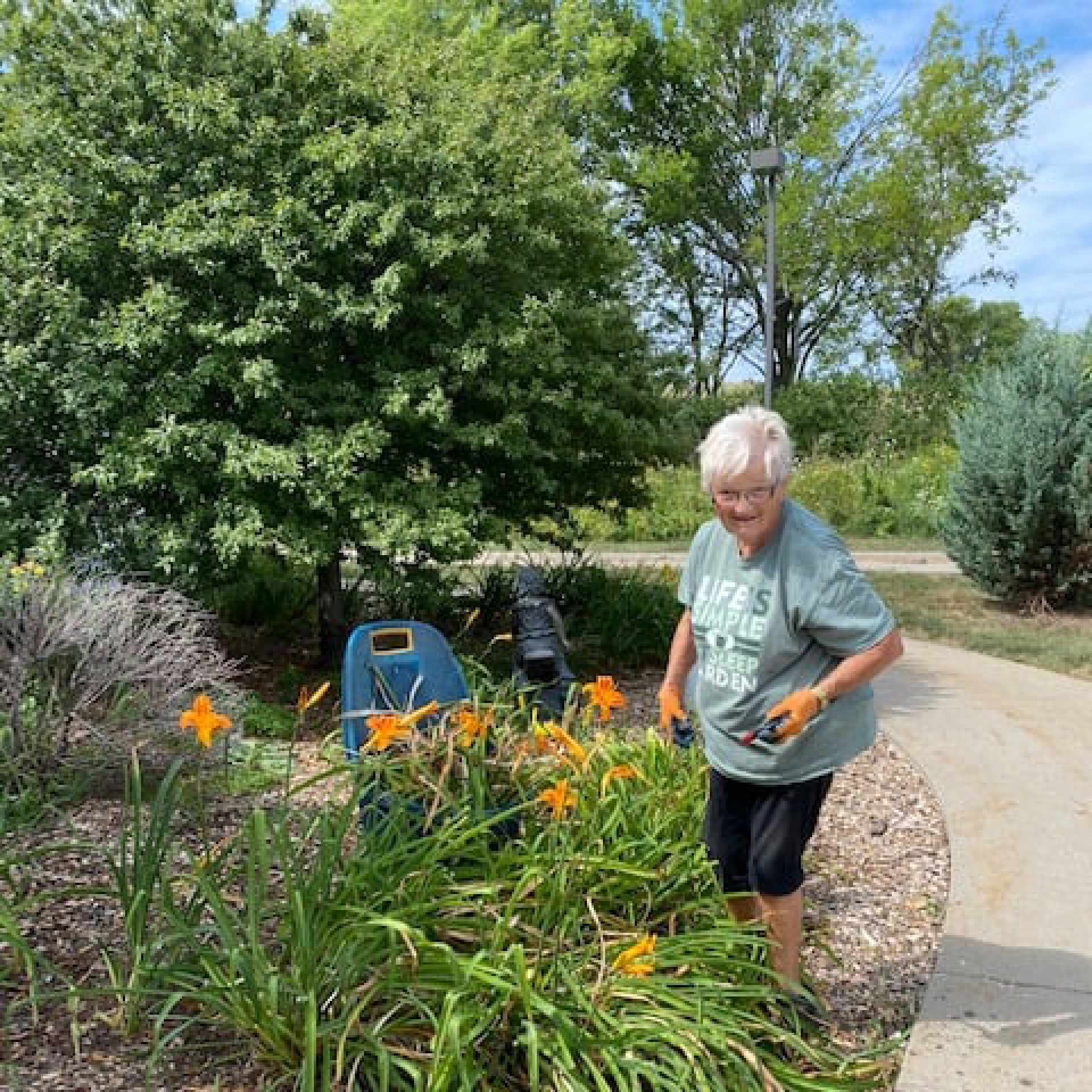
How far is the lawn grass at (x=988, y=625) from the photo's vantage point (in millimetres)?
7496

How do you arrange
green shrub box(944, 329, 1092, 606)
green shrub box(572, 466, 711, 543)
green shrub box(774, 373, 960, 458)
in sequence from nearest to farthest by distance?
green shrub box(944, 329, 1092, 606) < green shrub box(572, 466, 711, 543) < green shrub box(774, 373, 960, 458)

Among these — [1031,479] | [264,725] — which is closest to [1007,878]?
[264,725]

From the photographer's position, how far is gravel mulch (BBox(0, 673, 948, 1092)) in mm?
2203

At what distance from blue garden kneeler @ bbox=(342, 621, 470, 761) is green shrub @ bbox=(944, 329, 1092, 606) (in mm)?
6767

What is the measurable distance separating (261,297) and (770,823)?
391 cm

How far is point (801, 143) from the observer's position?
25688mm

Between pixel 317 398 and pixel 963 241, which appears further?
pixel 963 241

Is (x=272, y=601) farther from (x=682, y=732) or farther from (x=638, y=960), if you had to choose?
(x=638, y=960)

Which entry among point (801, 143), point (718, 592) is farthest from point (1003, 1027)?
point (801, 143)

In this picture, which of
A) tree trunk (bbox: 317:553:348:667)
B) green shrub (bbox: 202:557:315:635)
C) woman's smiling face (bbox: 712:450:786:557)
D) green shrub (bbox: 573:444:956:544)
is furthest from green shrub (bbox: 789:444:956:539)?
woman's smiling face (bbox: 712:450:786:557)

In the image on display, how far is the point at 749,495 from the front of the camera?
238cm

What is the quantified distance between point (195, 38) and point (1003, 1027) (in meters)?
5.68

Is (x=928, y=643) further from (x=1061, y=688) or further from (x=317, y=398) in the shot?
(x=317, y=398)

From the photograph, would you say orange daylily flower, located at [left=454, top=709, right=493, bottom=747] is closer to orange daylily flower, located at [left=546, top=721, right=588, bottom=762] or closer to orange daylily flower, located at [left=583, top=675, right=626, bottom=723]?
orange daylily flower, located at [left=546, top=721, right=588, bottom=762]
